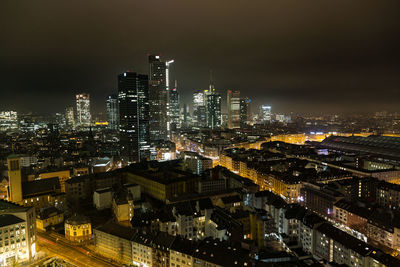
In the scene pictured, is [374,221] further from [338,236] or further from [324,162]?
[324,162]

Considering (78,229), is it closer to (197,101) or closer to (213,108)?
(213,108)

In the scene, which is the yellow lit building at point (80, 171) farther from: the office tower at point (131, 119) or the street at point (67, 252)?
the office tower at point (131, 119)

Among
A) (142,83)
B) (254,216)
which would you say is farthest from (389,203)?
(142,83)

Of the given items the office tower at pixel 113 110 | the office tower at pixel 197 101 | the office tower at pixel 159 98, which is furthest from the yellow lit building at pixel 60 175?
the office tower at pixel 197 101

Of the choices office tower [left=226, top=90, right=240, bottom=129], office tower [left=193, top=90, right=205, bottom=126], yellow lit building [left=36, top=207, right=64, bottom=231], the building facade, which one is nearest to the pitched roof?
yellow lit building [left=36, top=207, right=64, bottom=231]

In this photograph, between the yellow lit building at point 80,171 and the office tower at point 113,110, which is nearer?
the yellow lit building at point 80,171

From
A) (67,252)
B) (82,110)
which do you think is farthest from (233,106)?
(67,252)
